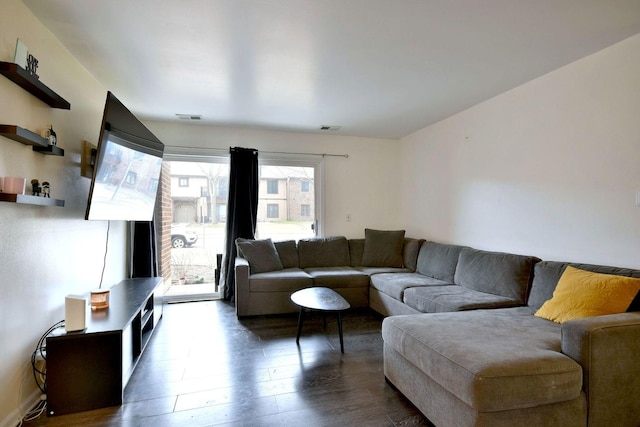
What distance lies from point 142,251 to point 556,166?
4527 millimetres

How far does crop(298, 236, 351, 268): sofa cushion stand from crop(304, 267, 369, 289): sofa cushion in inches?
14.5

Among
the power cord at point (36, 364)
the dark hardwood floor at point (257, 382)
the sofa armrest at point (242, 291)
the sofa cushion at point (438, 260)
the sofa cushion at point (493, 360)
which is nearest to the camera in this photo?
the sofa cushion at point (493, 360)

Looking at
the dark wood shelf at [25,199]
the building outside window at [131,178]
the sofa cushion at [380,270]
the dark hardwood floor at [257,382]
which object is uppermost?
the building outside window at [131,178]

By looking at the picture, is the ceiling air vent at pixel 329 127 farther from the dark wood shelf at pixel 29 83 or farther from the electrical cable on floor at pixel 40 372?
the electrical cable on floor at pixel 40 372

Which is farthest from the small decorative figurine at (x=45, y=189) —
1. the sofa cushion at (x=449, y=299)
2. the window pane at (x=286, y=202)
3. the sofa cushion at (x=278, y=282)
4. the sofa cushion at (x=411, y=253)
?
the sofa cushion at (x=411, y=253)

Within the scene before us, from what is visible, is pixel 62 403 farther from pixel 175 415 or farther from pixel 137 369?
pixel 175 415

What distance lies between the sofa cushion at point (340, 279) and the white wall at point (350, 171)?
998mm

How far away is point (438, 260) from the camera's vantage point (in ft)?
12.0

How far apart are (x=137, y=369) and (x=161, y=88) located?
2503mm

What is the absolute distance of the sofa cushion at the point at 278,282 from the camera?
362 centimetres

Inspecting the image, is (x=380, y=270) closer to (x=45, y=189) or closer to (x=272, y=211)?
(x=272, y=211)

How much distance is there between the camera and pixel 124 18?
1.94 m

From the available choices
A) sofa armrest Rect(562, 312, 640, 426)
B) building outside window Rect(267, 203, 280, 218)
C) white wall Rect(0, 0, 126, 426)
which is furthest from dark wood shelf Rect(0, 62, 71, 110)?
sofa armrest Rect(562, 312, 640, 426)

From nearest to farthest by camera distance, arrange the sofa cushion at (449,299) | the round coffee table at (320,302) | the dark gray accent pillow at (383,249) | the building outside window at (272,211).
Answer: the sofa cushion at (449,299) < the round coffee table at (320,302) < the dark gray accent pillow at (383,249) < the building outside window at (272,211)
